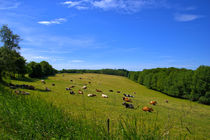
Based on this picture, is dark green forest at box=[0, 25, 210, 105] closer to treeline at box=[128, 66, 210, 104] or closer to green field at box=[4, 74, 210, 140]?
treeline at box=[128, 66, 210, 104]

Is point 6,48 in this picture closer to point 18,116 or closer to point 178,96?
point 18,116

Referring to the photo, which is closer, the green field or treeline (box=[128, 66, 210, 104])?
the green field

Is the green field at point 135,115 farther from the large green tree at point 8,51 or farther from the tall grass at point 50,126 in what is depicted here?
the large green tree at point 8,51

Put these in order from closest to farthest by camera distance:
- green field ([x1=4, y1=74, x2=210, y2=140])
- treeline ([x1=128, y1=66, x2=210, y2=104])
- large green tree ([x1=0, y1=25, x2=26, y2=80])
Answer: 1. green field ([x1=4, y1=74, x2=210, y2=140])
2. large green tree ([x1=0, y1=25, x2=26, y2=80])
3. treeline ([x1=128, y1=66, x2=210, y2=104])

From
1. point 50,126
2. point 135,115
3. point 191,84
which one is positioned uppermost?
point 50,126

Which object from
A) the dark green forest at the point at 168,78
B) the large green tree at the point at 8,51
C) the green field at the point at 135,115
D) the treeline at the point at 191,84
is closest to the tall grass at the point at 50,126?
the green field at the point at 135,115

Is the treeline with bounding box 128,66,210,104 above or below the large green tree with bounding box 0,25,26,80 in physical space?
below

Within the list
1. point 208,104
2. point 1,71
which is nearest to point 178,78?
point 208,104

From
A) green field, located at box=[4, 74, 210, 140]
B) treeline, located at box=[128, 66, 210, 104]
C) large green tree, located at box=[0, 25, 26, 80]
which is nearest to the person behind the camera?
green field, located at box=[4, 74, 210, 140]

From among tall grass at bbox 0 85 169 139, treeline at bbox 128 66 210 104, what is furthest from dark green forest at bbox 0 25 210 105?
tall grass at bbox 0 85 169 139

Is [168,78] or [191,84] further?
[168,78]

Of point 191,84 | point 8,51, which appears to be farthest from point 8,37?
point 191,84

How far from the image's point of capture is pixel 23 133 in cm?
403

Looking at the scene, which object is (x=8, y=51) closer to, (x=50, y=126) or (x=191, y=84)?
(x=50, y=126)
